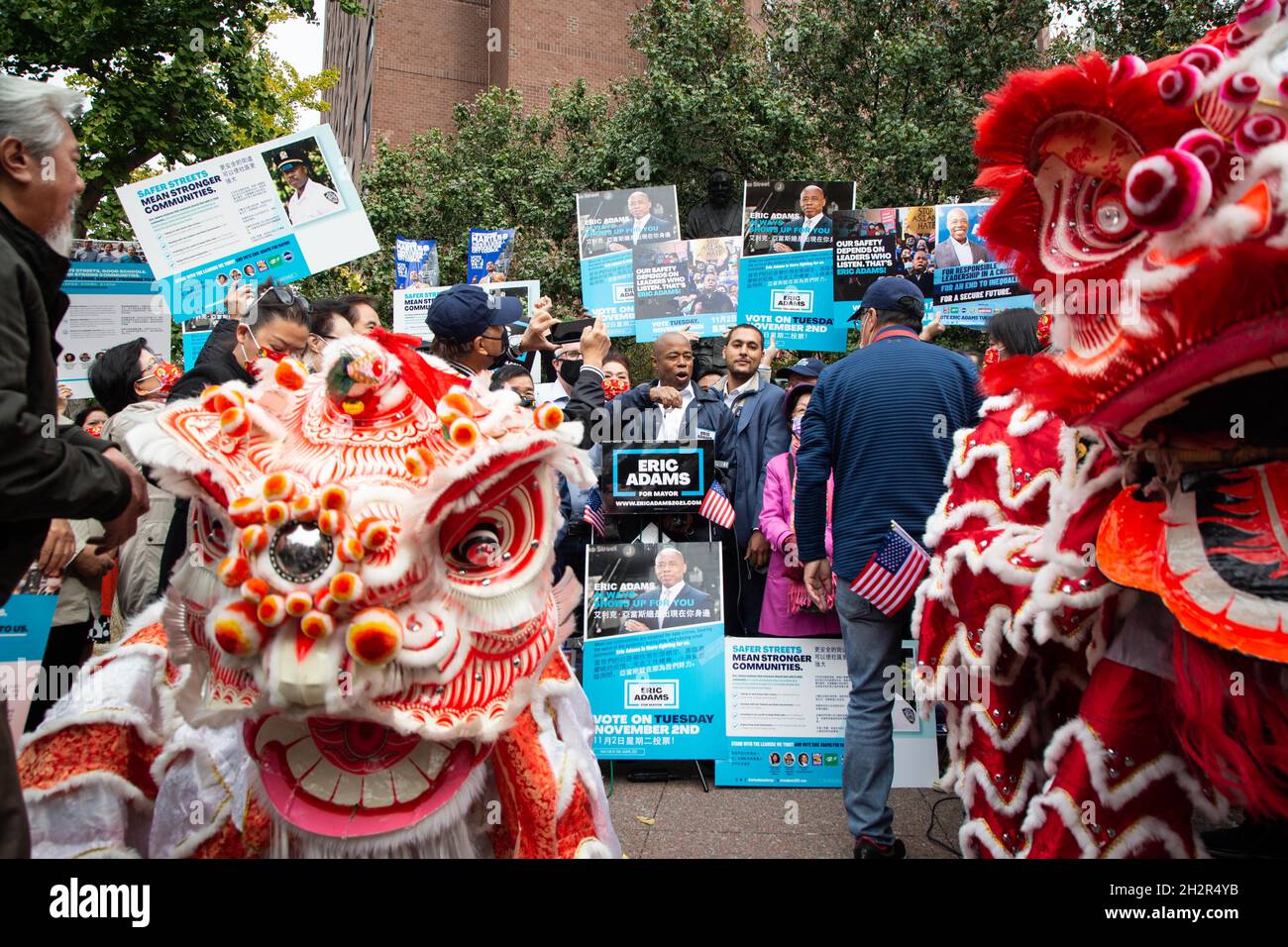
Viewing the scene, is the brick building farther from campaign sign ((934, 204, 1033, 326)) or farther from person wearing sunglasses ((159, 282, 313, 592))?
person wearing sunglasses ((159, 282, 313, 592))

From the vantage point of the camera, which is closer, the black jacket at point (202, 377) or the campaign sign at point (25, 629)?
the black jacket at point (202, 377)

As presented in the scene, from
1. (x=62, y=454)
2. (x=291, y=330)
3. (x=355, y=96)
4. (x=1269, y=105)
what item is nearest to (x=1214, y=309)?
(x=1269, y=105)

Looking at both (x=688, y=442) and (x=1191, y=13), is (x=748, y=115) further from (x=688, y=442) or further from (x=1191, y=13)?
(x=688, y=442)

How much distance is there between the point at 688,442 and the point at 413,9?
104ft

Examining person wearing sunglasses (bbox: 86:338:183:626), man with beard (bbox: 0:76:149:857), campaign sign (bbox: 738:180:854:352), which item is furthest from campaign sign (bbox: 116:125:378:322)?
campaign sign (bbox: 738:180:854:352)

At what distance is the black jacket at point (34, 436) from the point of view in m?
2.02

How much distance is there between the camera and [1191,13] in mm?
12664

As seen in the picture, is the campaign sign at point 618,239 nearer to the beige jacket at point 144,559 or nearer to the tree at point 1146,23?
the beige jacket at point 144,559

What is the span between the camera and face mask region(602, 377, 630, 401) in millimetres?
6266

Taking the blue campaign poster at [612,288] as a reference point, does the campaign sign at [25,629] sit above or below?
below

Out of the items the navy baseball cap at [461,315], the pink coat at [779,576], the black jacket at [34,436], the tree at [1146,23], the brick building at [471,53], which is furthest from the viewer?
the brick building at [471,53]

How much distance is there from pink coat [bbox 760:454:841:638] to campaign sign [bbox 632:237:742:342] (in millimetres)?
3682

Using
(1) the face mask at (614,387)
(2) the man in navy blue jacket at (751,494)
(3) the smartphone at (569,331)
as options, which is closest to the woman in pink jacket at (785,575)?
(2) the man in navy blue jacket at (751,494)

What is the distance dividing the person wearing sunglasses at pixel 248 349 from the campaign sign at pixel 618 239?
236 inches
